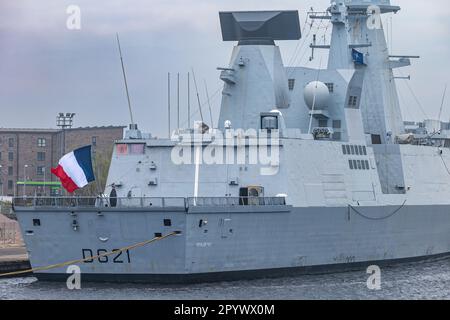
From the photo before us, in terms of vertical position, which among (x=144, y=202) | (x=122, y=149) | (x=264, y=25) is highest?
(x=264, y=25)

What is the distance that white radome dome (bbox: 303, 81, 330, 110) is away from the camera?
3862cm

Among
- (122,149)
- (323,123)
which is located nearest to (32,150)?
(323,123)

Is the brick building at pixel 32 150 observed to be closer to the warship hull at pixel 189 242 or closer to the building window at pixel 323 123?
the building window at pixel 323 123

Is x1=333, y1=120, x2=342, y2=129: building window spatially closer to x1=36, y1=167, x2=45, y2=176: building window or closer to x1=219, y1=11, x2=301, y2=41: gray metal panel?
x1=219, y1=11, x2=301, y2=41: gray metal panel

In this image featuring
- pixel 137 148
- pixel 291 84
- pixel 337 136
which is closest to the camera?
pixel 137 148

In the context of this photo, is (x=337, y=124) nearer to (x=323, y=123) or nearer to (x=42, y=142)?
(x=323, y=123)

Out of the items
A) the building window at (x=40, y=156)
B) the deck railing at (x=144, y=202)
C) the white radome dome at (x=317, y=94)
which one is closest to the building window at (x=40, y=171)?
the building window at (x=40, y=156)

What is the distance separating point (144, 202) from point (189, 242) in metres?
2.36

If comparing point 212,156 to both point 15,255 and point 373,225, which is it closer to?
point 373,225

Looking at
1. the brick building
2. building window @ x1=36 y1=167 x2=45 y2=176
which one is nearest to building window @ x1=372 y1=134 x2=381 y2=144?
the brick building

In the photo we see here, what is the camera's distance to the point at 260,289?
3139 centimetres
